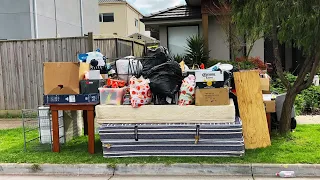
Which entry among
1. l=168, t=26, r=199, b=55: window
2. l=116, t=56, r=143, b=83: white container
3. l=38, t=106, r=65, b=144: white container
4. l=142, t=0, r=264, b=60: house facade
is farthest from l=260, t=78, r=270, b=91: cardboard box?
l=168, t=26, r=199, b=55: window

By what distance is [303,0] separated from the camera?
5.98 m

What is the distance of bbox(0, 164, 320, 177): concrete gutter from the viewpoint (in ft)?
18.2

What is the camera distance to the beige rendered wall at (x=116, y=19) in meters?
42.8

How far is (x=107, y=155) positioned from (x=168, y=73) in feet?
5.59

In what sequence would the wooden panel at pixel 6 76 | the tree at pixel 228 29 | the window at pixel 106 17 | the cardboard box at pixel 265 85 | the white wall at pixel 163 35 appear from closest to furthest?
the cardboard box at pixel 265 85
the wooden panel at pixel 6 76
the tree at pixel 228 29
the white wall at pixel 163 35
the window at pixel 106 17

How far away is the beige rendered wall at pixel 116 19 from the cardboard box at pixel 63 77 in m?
36.7

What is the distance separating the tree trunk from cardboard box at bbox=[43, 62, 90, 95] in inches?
147

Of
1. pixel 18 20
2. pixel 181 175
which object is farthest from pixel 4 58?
pixel 181 175

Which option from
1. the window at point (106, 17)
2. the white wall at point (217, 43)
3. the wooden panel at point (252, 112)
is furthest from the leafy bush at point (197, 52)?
the window at point (106, 17)

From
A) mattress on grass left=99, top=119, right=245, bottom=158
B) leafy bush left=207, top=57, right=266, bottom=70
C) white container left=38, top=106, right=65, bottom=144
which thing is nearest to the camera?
mattress on grass left=99, top=119, right=245, bottom=158

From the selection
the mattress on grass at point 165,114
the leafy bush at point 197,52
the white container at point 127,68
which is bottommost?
the mattress on grass at point 165,114

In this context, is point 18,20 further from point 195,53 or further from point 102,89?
point 102,89

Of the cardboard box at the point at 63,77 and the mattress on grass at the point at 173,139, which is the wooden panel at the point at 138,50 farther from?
the mattress on grass at the point at 173,139

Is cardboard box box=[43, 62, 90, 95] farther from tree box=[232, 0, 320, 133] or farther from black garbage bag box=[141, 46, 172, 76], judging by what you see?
tree box=[232, 0, 320, 133]
